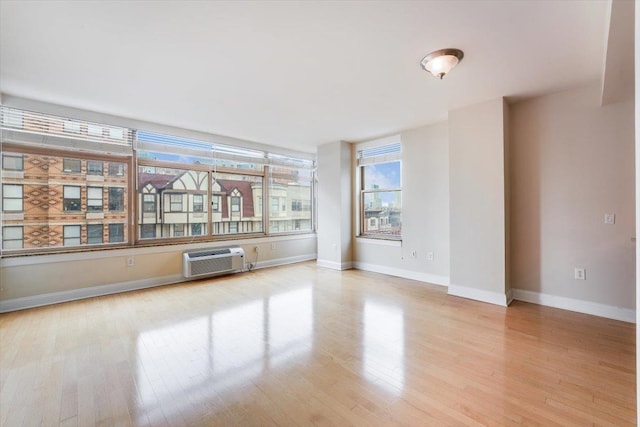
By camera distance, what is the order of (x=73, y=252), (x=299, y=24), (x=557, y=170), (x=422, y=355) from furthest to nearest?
1. (x=73, y=252)
2. (x=557, y=170)
3. (x=422, y=355)
4. (x=299, y=24)

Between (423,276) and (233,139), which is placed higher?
(233,139)

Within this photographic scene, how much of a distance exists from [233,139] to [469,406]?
5119 mm

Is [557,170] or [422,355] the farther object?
[557,170]

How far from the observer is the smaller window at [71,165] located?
3.73m

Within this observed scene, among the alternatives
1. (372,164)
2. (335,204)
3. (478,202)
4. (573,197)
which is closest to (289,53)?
(478,202)

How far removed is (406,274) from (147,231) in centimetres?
432

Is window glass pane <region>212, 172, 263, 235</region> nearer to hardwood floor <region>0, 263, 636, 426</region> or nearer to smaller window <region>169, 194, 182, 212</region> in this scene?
smaller window <region>169, 194, 182, 212</region>

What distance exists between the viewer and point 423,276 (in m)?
4.57

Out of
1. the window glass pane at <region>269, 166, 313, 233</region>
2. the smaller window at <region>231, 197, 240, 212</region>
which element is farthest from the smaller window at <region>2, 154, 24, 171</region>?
the window glass pane at <region>269, 166, 313, 233</region>

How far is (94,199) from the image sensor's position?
Answer: 3.94m

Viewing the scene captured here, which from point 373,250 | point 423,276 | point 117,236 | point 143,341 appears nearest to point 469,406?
point 143,341

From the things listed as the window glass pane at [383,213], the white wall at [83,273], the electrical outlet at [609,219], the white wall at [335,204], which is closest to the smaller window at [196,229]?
the white wall at [83,273]

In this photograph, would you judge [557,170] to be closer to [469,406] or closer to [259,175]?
[469,406]

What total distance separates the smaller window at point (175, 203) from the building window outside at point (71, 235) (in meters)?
1.22
